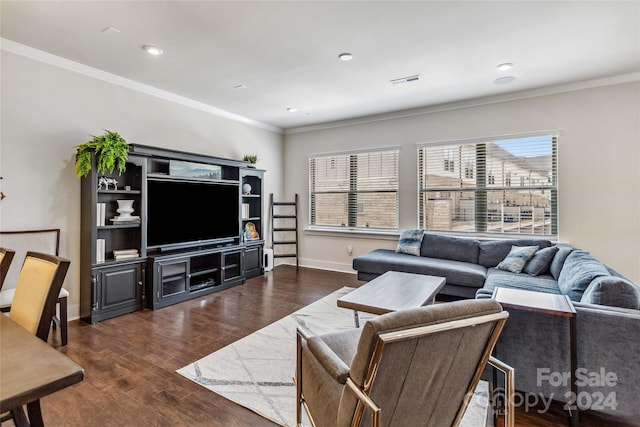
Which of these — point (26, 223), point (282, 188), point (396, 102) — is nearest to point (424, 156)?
point (396, 102)

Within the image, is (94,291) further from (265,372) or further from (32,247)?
(265,372)

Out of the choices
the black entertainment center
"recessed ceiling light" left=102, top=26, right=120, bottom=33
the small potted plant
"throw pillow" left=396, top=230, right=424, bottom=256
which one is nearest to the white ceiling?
"recessed ceiling light" left=102, top=26, right=120, bottom=33

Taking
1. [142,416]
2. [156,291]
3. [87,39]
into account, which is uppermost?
[87,39]

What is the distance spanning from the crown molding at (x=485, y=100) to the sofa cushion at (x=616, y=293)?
325 cm

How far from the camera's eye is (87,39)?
9.76 ft

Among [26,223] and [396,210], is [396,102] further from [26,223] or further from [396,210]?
[26,223]

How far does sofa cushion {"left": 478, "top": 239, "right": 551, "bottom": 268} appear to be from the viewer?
13.4ft

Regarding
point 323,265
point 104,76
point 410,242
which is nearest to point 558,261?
point 410,242

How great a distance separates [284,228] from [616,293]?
514 centimetres

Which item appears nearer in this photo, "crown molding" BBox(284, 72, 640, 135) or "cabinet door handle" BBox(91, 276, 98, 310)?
"cabinet door handle" BBox(91, 276, 98, 310)

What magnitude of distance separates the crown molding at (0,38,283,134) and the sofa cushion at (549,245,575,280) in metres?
5.04

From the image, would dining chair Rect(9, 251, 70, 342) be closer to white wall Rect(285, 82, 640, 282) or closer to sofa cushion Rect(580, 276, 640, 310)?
sofa cushion Rect(580, 276, 640, 310)

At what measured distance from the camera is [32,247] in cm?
310

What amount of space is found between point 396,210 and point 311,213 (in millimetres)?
1747
